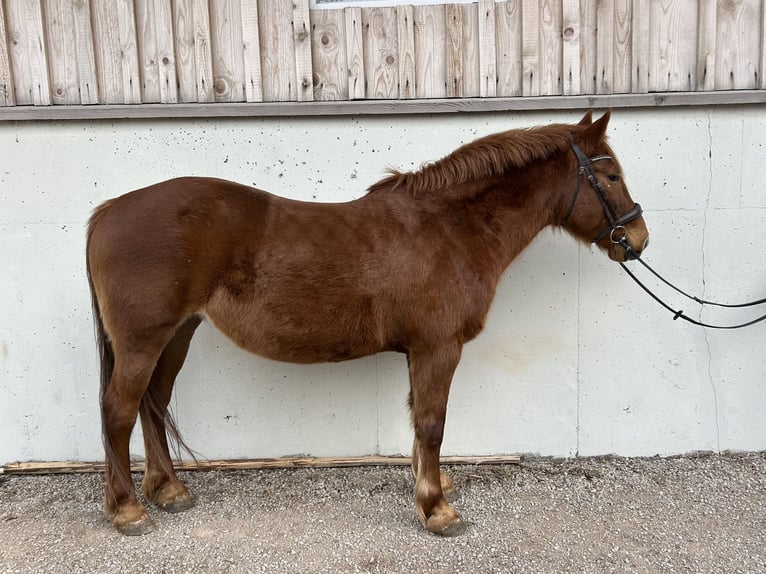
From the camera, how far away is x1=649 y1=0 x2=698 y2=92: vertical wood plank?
3.21 metres

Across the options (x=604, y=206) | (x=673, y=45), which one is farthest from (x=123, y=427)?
(x=673, y=45)

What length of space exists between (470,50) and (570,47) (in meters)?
0.61

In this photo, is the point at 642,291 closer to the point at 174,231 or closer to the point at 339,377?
the point at 339,377

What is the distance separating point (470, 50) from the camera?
128 inches

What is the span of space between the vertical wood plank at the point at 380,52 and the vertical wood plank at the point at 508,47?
0.64m

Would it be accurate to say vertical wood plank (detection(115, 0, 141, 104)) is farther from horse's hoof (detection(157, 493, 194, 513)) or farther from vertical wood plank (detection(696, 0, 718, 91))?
vertical wood plank (detection(696, 0, 718, 91))

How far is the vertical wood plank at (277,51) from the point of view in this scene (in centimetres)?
321

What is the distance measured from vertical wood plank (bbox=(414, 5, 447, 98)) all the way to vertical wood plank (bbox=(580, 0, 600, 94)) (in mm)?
849

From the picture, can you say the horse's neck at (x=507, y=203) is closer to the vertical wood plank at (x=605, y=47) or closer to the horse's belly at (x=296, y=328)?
the horse's belly at (x=296, y=328)

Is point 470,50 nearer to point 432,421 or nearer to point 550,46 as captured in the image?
point 550,46

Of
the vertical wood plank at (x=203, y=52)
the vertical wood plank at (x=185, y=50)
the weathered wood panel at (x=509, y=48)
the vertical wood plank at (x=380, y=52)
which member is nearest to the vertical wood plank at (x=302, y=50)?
the vertical wood plank at (x=380, y=52)

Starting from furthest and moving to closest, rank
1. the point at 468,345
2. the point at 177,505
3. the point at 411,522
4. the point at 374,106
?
1. the point at 468,345
2. the point at 374,106
3. the point at 177,505
4. the point at 411,522

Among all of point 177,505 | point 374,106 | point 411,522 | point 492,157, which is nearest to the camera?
point 492,157

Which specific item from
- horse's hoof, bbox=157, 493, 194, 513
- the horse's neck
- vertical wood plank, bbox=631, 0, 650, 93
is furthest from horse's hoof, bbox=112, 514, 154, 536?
vertical wood plank, bbox=631, 0, 650, 93
